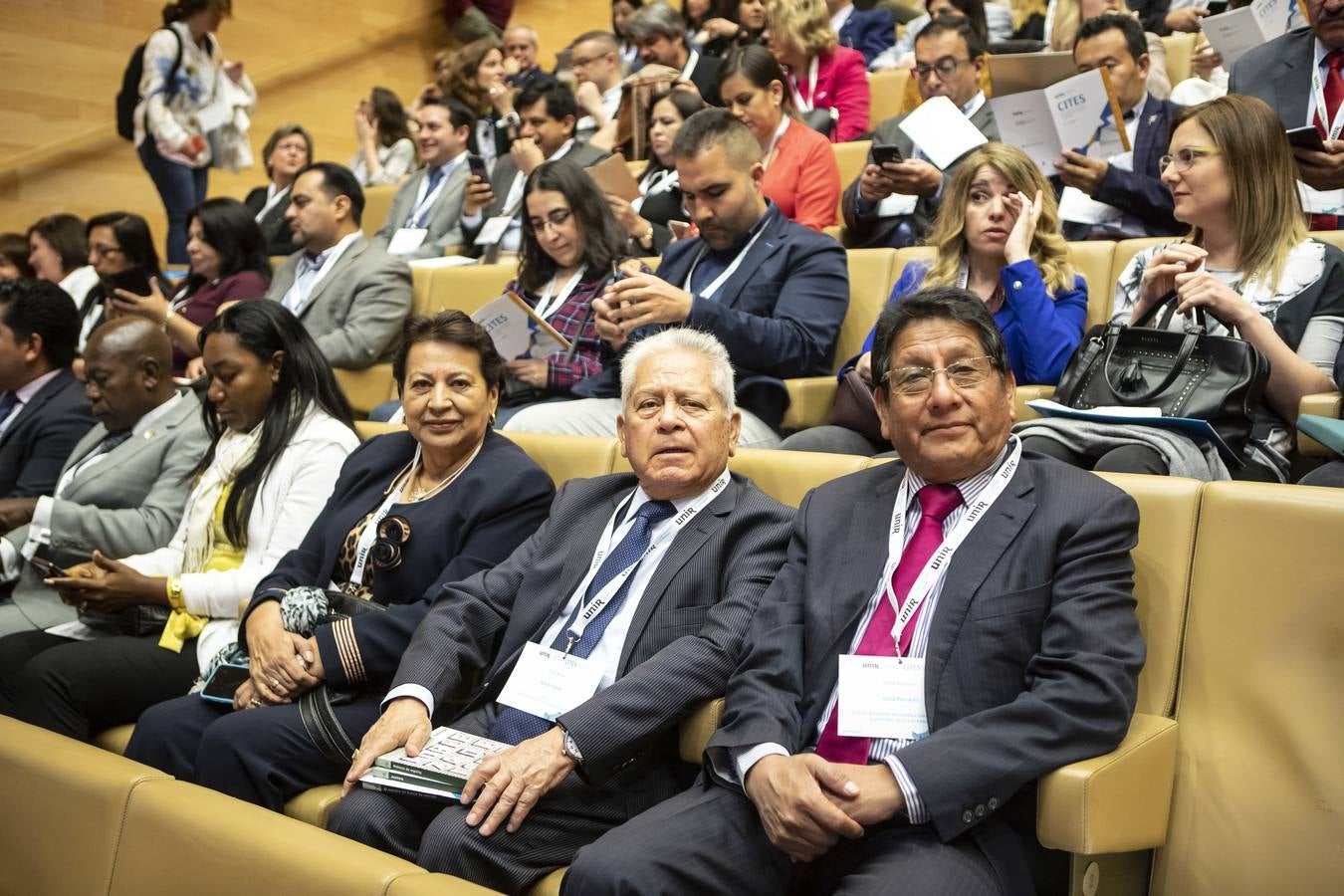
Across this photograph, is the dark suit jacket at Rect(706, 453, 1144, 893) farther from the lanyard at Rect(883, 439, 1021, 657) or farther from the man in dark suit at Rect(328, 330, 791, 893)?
the man in dark suit at Rect(328, 330, 791, 893)

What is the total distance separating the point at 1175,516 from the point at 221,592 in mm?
1916

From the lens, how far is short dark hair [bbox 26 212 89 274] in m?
5.41

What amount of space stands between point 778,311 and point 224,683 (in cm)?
151

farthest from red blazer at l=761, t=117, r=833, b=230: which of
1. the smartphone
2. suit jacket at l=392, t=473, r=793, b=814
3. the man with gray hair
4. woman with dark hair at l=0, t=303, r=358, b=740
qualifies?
the smartphone

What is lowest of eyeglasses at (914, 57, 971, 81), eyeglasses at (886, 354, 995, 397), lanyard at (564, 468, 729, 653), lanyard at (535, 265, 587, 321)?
lanyard at (564, 468, 729, 653)

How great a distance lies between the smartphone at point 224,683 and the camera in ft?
7.78

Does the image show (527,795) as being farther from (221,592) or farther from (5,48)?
(5,48)

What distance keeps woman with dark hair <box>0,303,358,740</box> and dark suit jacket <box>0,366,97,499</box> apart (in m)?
0.72

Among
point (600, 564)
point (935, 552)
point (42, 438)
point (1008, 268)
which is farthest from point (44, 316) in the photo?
point (935, 552)

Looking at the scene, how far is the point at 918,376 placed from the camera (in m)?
1.87

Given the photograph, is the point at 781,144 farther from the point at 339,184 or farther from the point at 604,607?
the point at 604,607

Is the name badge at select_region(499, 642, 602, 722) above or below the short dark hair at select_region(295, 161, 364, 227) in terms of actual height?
below

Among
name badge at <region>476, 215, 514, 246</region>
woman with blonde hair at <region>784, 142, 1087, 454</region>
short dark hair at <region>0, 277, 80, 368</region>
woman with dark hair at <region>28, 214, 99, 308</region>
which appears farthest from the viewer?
woman with dark hair at <region>28, 214, 99, 308</region>

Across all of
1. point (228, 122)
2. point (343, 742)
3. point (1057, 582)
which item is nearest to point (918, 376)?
point (1057, 582)
